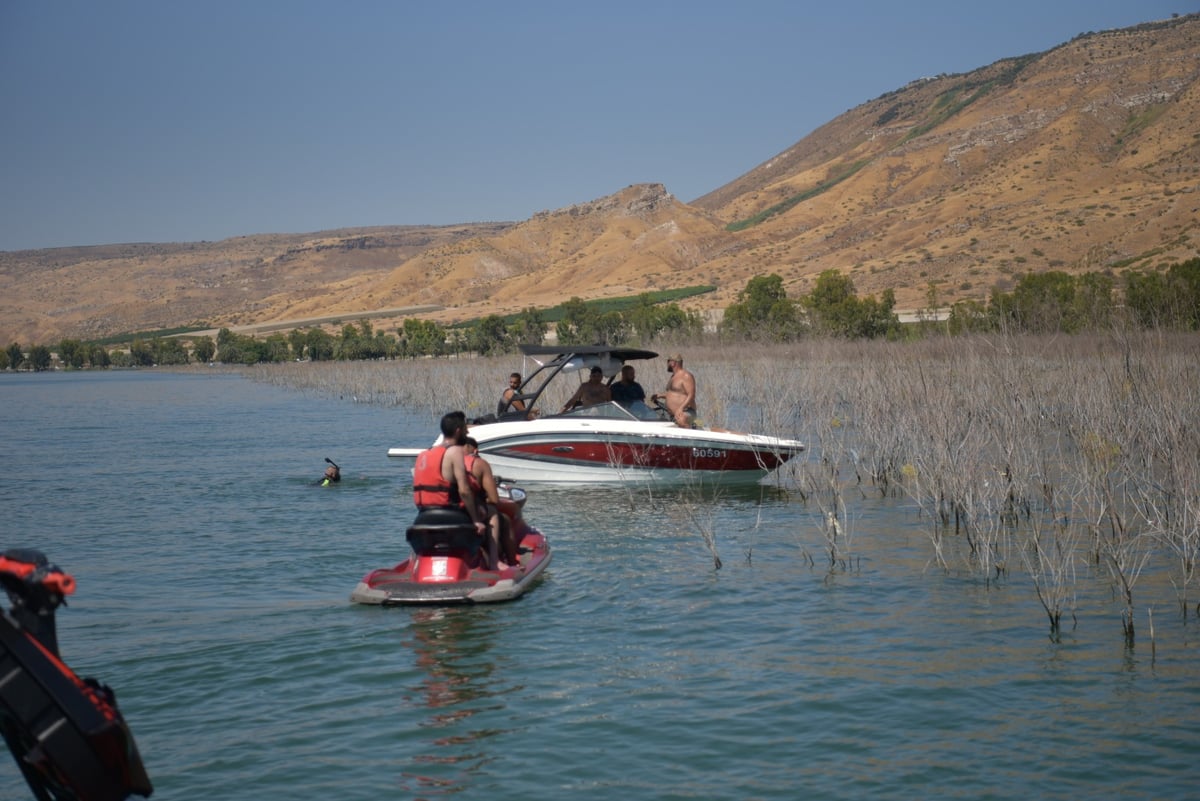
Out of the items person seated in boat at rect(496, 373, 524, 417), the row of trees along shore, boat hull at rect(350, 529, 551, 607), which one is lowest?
boat hull at rect(350, 529, 551, 607)

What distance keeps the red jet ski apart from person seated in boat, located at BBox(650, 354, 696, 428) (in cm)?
719

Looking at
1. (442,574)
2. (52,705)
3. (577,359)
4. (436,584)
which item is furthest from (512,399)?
(52,705)

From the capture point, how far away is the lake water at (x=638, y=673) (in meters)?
7.10

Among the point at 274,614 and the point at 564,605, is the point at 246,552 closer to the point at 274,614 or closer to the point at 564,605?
the point at 274,614

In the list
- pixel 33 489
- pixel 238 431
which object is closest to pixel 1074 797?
pixel 33 489

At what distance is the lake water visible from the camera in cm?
710

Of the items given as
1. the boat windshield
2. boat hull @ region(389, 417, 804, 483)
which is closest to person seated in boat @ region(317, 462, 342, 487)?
boat hull @ region(389, 417, 804, 483)

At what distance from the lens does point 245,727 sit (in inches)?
316

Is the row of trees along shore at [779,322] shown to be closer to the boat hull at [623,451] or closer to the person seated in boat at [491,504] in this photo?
the boat hull at [623,451]

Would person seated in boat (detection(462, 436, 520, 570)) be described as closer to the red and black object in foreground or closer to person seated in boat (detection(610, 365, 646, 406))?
the red and black object in foreground

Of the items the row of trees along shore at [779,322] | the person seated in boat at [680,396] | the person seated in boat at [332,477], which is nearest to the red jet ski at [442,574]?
the person seated in boat at [680,396]

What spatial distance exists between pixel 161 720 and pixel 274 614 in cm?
277

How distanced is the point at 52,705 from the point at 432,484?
596 cm

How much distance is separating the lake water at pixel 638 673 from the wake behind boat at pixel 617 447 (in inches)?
64.1
